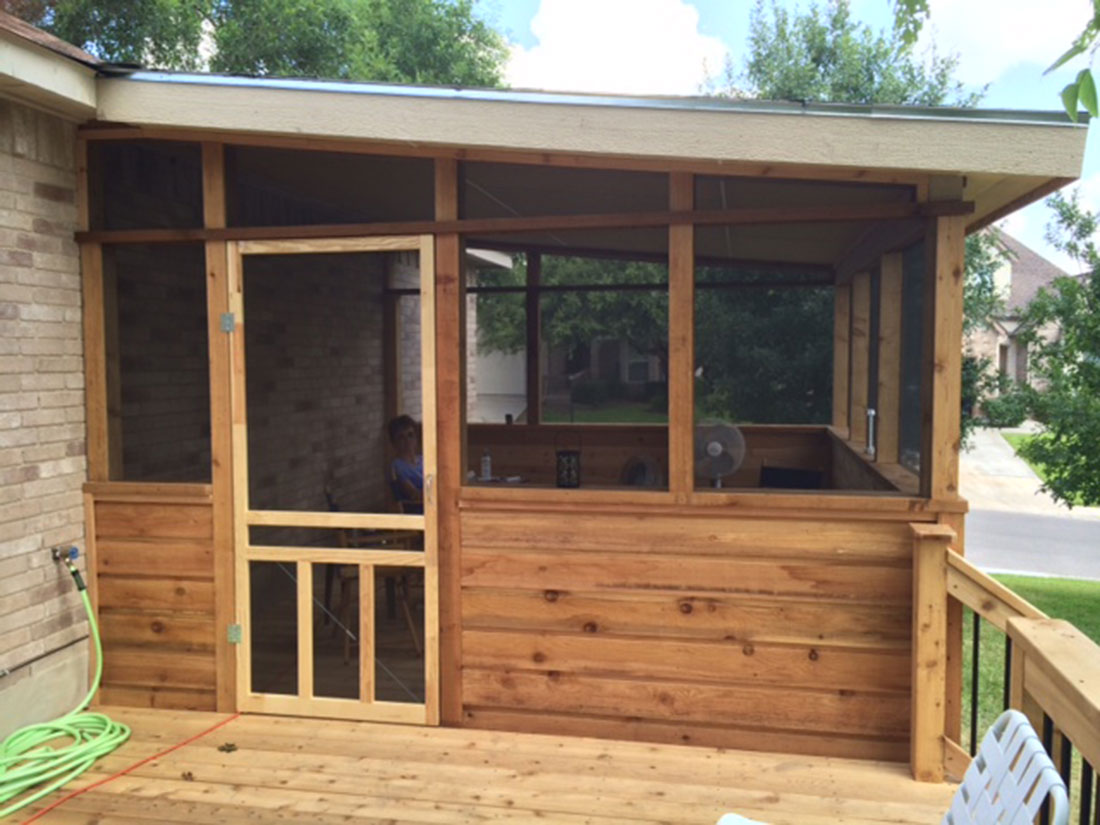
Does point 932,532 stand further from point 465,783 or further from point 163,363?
point 163,363

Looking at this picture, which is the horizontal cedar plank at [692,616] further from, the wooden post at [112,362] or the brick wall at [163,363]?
the brick wall at [163,363]

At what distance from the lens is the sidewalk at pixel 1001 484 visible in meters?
13.9

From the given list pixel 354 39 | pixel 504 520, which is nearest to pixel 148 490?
pixel 504 520

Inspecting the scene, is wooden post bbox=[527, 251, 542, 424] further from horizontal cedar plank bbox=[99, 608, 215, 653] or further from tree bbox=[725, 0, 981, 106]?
tree bbox=[725, 0, 981, 106]

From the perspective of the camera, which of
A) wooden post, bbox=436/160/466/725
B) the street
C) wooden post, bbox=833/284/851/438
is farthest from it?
the street

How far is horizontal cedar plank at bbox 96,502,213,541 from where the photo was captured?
3750 millimetres

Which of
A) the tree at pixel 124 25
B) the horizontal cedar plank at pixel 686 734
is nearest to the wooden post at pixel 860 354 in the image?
the horizontal cedar plank at pixel 686 734

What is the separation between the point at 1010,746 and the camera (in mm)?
1599

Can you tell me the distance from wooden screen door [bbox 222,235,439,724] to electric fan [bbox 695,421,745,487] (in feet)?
4.34

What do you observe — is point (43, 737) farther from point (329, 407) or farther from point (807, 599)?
point (329, 407)

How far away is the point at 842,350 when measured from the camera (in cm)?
697

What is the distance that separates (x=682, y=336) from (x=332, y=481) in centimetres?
398

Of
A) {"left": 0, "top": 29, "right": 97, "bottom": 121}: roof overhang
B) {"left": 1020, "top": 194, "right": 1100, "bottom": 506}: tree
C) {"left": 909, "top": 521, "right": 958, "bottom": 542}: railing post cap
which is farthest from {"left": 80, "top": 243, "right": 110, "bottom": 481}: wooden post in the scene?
{"left": 1020, "top": 194, "right": 1100, "bottom": 506}: tree

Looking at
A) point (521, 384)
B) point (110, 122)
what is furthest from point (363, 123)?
point (521, 384)
